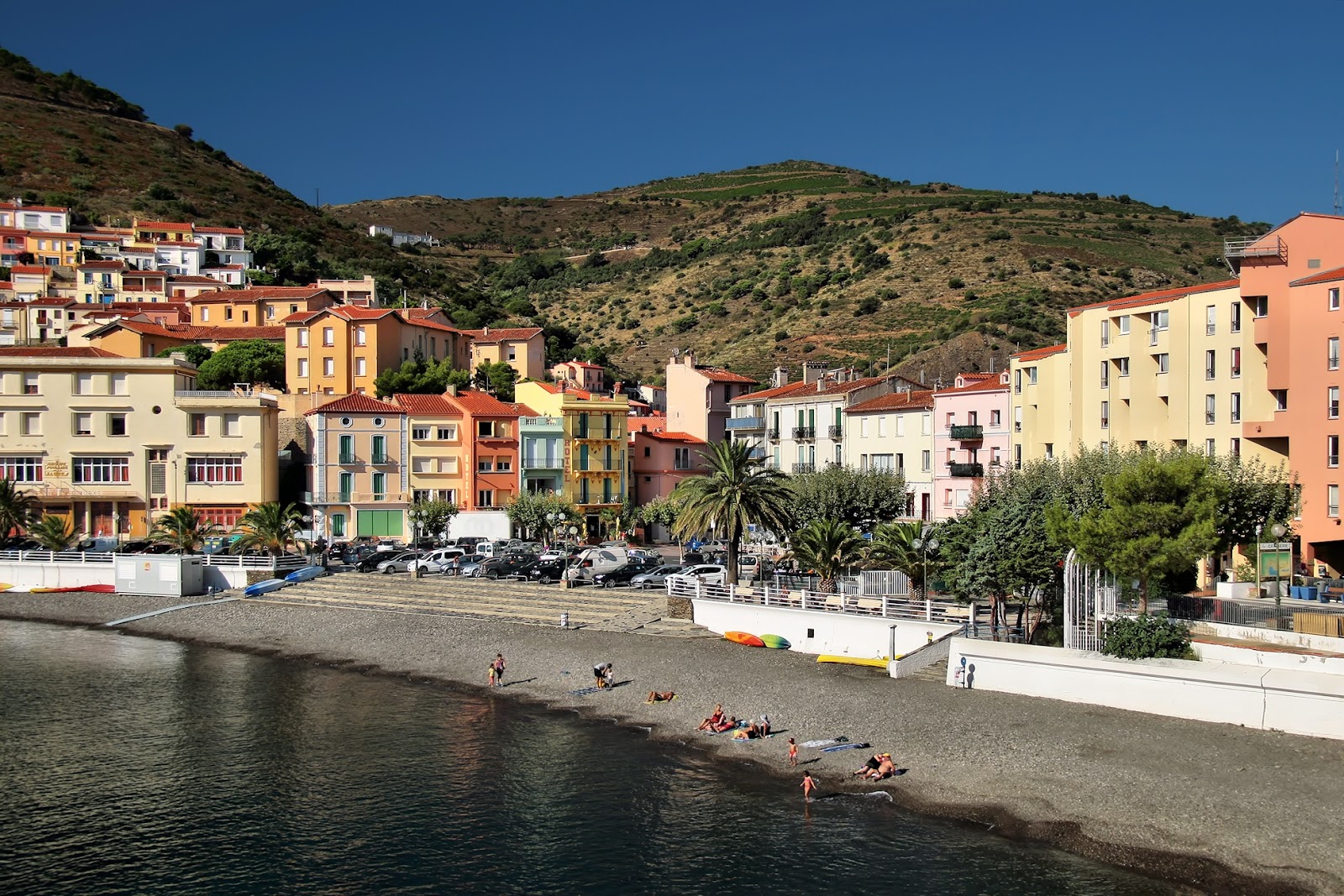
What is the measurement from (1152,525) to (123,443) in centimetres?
6096

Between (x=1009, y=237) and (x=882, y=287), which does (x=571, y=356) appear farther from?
(x=1009, y=237)

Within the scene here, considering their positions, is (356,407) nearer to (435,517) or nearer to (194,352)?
(435,517)

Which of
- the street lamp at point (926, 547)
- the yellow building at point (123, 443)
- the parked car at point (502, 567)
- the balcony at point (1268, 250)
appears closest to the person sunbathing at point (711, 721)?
the street lamp at point (926, 547)

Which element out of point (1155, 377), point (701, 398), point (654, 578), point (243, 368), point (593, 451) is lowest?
point (654, 578)

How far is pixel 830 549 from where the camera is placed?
4766 centimetres

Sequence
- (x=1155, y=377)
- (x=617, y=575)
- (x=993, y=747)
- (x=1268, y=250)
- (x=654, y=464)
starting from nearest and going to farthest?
(x=993, y=747)
(x=1268, y=250)
(x=1155, y=377)
(x=617, y=575)
(x=654, y=464)

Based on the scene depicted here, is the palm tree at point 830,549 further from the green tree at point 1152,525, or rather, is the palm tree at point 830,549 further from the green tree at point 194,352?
the green tree at point 194,352

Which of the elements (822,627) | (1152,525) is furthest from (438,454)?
(1152,525)

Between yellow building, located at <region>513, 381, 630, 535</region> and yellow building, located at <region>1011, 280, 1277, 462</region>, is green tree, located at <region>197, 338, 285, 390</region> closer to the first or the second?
yellow building, located at <region>513, 381, 630, 535</region>

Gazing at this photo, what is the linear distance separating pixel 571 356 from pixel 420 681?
90.2m

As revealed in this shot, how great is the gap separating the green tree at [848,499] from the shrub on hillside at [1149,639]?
871 inches

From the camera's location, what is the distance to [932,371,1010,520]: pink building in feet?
214

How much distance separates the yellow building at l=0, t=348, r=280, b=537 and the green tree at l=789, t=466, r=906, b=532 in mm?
36144

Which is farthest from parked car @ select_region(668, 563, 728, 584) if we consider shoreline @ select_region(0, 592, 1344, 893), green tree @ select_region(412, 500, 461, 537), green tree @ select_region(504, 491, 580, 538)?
green tree @ select_region(412, 500, 461, 537)
